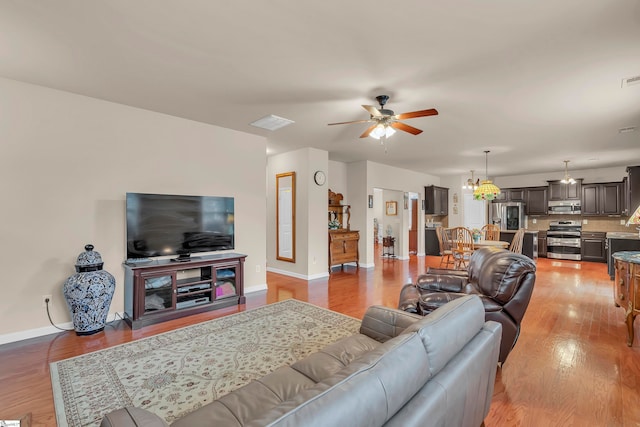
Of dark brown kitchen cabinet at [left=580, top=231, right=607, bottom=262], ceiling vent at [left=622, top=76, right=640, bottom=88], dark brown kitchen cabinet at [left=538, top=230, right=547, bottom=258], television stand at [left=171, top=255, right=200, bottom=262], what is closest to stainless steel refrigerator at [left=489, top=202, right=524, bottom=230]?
dark brown kitchen cabinet at [left=538, top=230, right=547, bottom=258]

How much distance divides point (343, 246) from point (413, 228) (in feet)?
12.6

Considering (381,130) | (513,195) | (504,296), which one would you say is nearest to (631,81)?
(381,130)

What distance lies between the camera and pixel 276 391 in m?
1.46

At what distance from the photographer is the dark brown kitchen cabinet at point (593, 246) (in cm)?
802

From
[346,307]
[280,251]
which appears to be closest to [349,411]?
[346,307]

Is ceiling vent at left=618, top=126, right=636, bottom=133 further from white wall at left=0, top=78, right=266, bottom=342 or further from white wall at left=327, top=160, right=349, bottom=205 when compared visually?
white wall at left=0, top=78, right=266, bottom=342

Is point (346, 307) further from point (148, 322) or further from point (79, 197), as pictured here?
point (79, 197)

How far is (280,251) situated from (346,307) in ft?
8.99

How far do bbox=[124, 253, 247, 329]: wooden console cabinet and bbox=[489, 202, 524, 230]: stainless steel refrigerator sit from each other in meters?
8.62

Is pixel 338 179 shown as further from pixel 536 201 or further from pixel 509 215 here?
pixel 536 201

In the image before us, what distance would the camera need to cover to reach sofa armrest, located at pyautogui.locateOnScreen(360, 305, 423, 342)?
6.54 ft

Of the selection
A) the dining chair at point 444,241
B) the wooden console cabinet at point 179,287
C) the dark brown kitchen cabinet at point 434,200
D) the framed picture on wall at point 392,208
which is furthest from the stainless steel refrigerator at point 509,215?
the wooden console cabinet at point 179,287

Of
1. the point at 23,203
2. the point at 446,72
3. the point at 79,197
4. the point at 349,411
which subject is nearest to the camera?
the point at 349,411

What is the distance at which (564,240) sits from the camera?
859cm
